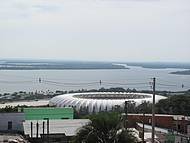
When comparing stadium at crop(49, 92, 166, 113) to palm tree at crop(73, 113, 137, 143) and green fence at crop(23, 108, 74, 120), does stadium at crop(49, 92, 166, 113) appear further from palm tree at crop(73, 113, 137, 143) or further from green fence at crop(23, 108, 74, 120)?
palm tree at crop(73, 113, 137, 143)

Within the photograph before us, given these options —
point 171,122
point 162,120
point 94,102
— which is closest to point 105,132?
point 171,122

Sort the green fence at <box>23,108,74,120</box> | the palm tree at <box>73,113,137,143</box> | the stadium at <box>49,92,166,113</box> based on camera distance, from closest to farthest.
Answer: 1. the palm tree at <box>73,113,137,143</box>
2. the green fence at <box>23,108,74,120</box>
3. the stadium at <box>49,92,166,113</box>

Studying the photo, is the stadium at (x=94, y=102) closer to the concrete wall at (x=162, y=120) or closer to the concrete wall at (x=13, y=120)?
the concrete wall at (x=162, y=120)

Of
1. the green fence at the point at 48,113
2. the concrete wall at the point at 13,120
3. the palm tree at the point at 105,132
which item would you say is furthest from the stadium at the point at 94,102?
the palm tree at the point at 105,132

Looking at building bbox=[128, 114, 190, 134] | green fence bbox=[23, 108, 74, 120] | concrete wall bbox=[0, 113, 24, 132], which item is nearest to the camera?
building bbox=[128, 114, 190, 134]

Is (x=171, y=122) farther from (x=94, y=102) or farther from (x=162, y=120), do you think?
(x=94, y=102)

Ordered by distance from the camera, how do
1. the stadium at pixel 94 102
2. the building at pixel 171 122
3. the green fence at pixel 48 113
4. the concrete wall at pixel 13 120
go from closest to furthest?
1. the building at pixel 171 122
2. the concrete wall at pixel 13 120
3. the green fence at pixel 48 113
4. the stadium at pixel 94 102

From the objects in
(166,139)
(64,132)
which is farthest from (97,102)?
(166,139)

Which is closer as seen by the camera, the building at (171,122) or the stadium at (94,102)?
the building at (171,122)

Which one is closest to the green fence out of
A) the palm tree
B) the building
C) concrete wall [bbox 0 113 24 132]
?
concrete wall [bbox 0 113 24 132]

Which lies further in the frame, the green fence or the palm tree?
the green fence
